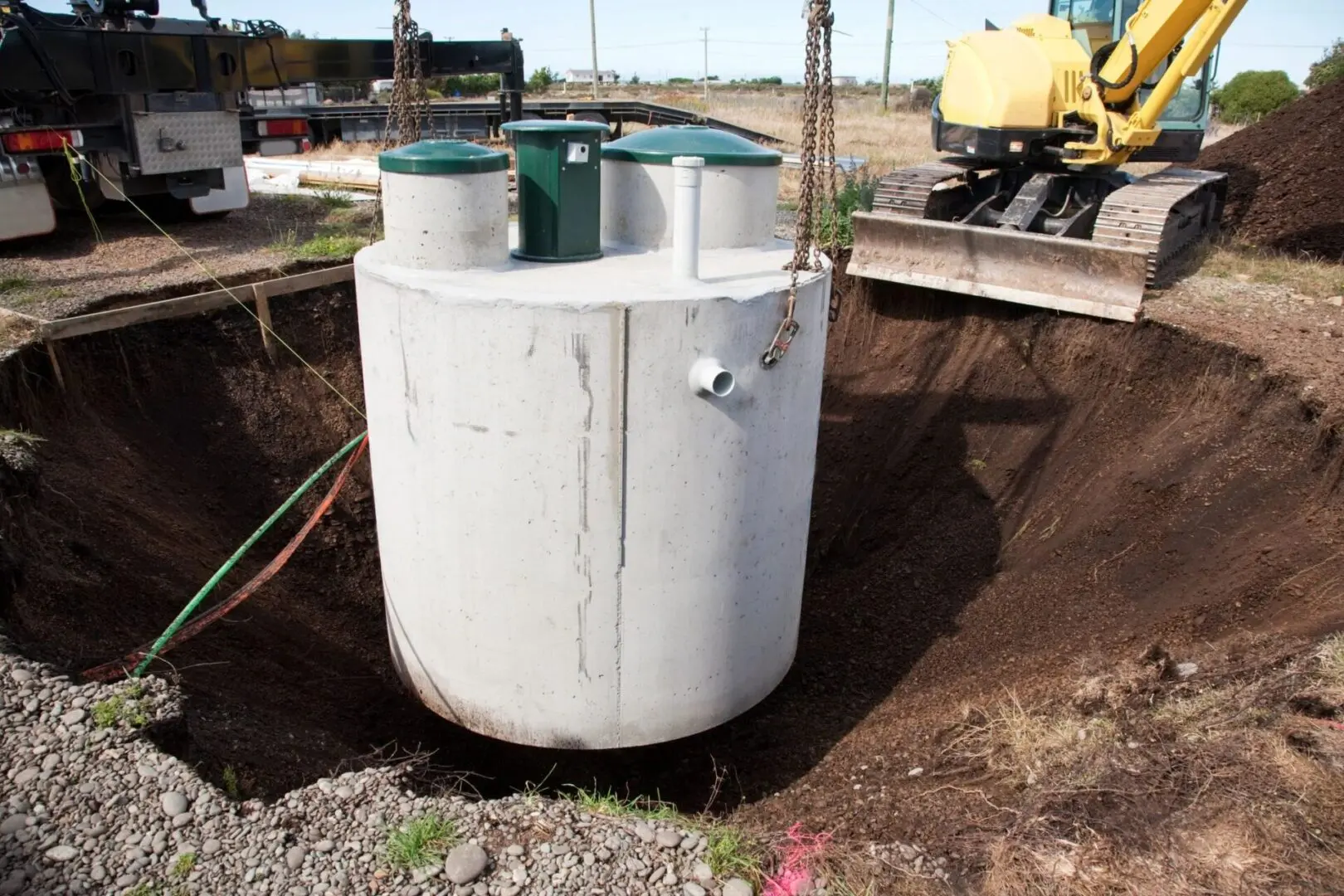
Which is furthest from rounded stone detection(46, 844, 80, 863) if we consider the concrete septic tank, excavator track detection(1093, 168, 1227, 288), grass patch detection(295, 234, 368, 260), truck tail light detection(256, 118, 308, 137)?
truck tail light detection(256, 118, 308, 137)

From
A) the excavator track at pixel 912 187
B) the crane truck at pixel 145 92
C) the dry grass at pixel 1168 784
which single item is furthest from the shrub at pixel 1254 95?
the dry grass at pixel 1168 784

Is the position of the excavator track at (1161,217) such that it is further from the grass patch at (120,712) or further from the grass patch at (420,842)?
the grass patch at (120,712)

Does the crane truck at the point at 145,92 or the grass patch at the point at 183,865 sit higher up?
the crane truck at the point at 145,92

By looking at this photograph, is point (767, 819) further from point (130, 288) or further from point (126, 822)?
point (130, 288)

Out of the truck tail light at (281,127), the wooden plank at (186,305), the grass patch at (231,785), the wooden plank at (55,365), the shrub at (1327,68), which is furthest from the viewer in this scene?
the shrub at (1327,68)

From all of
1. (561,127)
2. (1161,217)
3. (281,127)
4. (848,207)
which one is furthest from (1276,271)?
(281,127)

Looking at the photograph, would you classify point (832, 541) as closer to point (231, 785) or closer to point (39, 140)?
point (231, 785)

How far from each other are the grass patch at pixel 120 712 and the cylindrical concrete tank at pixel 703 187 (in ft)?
10.5

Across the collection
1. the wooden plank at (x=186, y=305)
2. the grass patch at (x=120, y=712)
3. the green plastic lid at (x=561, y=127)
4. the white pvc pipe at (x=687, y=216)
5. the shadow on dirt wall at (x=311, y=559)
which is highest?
the green plastic lid at (x=561, y=127)

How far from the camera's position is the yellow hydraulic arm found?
9.02 metres

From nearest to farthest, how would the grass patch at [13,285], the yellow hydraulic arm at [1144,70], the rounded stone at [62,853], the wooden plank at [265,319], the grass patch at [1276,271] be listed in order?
1. the rounded stone at [62,853]
2. the grass patch at [13,285]
3. the wooden plank at [265,319]
4. the yellow hydraulic arm at [1144,70]
5. the grass patch at [1276,271]

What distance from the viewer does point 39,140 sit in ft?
29.4

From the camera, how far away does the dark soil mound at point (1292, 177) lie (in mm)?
12812

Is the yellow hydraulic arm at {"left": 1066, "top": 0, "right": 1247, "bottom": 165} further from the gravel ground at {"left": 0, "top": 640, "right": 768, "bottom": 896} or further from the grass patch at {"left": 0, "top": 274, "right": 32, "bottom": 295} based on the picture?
the grass patch at {"left": 0, "top": 274, "right": 32, "bottom": 295}
